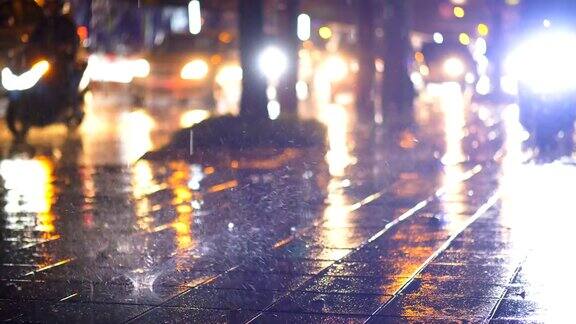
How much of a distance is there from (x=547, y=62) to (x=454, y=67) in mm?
29691

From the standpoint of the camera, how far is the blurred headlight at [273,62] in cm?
2080

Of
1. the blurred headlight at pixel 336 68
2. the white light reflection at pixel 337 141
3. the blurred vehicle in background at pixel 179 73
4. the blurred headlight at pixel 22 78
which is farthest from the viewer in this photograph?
the blurred headlight at pixel 336 68

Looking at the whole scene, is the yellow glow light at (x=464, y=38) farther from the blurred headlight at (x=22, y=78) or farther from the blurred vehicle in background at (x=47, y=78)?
the blurred headlight at (x=22, y=78)

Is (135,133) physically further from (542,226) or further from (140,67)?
(140,67)

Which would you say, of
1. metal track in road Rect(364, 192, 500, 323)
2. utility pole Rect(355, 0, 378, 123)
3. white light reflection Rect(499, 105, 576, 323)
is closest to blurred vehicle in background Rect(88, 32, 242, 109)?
utility pole Rect(355, 0, 378, 123)

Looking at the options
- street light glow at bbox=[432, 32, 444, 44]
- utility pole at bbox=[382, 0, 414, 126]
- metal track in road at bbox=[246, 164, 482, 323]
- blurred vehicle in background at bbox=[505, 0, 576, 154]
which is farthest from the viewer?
street light glow at bbox=[432, 32, 444, 44]

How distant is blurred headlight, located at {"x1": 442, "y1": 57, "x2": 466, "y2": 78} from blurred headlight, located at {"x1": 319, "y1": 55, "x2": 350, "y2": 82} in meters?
3.78

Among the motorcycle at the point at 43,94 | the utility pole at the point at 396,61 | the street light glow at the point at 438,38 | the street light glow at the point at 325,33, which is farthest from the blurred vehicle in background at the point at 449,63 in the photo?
the motorcycle at the point at 43,94

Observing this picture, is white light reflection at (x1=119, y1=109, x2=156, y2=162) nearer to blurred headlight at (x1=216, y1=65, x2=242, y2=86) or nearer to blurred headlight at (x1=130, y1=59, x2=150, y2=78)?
blurred headlight at (x1=130, y1=59, x2=150, y2=78)

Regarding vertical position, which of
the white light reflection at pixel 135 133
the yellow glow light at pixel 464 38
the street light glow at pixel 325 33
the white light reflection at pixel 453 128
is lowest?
the white light reflection at pixel 453 128

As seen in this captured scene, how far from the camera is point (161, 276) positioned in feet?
28.3

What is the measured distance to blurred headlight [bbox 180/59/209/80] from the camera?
1543 inches

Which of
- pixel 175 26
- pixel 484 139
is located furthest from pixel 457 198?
pixel 175 26

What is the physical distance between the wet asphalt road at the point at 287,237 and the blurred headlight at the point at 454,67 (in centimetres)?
2764
